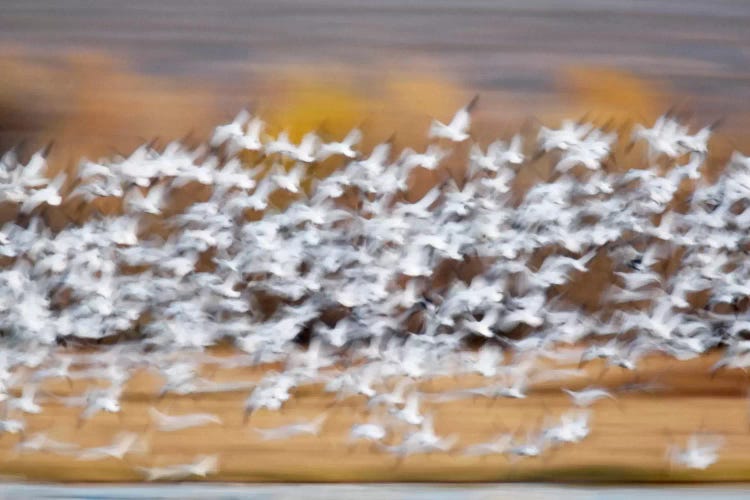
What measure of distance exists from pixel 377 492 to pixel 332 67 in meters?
0.45

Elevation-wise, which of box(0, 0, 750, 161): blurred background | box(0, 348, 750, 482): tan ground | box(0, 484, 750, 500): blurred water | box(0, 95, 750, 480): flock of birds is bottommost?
box(0, 484, 750, 500): blurred water

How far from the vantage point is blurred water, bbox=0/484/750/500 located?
3.56 ft

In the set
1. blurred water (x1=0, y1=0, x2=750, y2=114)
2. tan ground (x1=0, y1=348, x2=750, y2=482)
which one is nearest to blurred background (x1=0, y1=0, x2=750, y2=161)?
blurred water (x1=0, y1=0, x2=750, y2=114)

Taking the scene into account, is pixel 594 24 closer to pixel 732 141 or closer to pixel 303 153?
pixel 732 141

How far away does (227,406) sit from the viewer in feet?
3.60

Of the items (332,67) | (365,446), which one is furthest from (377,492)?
(332,67)

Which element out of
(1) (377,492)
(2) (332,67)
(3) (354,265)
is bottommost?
(1) (377,492)

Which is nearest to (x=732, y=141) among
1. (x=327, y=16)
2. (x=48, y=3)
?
(x=327, y=16)

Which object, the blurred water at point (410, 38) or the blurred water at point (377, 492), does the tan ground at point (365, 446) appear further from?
the blurred water at point (410, 38)

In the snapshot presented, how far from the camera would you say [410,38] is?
110cm

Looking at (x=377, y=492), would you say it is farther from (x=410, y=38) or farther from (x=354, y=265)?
(x=410, y=38)

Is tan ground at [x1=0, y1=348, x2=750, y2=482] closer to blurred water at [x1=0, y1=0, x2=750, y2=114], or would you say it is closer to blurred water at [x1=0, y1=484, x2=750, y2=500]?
blurred water at [x1=0, y1=484, x2=750, y2=500]

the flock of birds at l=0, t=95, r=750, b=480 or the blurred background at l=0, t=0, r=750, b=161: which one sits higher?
the blurred background at l=0, t=0, r=750, b=161

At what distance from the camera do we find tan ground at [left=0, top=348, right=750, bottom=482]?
1.09 meters
